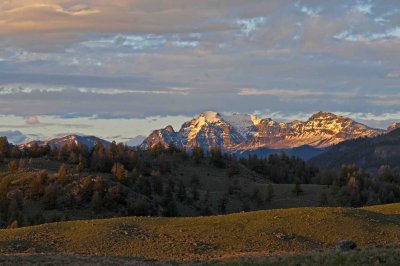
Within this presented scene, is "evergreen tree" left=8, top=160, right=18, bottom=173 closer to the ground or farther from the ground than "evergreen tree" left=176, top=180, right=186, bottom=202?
farther from the ground

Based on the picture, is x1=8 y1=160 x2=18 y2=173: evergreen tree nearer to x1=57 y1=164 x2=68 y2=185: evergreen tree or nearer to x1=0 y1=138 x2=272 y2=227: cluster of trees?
x1=0 y1=138 x2=272 y2=227: cluster of trees

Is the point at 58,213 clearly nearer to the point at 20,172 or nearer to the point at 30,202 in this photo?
the point at 30,202

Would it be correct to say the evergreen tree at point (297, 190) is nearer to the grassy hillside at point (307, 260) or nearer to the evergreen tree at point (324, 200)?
the evergreen tree at point (324, 200)

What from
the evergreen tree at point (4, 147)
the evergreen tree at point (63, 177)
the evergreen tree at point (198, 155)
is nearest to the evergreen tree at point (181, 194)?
the evergreen tree at point (63, 177)

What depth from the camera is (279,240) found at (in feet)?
184

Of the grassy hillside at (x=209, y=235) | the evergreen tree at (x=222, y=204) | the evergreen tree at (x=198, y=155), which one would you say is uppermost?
the evergreen tree at (x=198, y=155)

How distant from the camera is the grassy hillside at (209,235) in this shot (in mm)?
53094

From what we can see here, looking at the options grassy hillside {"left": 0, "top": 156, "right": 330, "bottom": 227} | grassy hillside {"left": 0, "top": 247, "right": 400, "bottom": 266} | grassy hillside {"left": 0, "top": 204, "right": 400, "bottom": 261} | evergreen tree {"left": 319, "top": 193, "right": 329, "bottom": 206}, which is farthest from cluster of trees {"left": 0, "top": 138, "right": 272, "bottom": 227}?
grassy hillside {"left": 0, "top": 247, "right": 400, "bottom": 266}

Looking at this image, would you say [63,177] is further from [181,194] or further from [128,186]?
[181,194]

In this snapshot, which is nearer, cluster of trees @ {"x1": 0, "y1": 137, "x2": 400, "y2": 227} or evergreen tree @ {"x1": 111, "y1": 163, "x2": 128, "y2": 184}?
cluster of trees @ {"x1": 0, "y1": 137, "x2": 400, "y2": 227}

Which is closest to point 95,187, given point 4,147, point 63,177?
→ point 63,177

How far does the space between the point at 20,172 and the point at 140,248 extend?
232 feet

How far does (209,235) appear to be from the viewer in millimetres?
56688

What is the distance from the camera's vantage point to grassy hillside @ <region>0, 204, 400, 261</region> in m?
53.1
